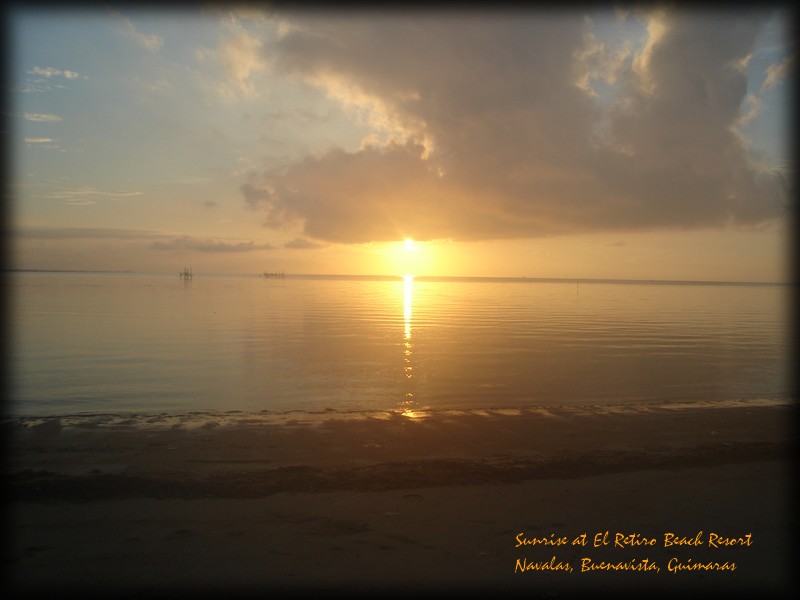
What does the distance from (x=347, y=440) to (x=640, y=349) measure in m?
23.1

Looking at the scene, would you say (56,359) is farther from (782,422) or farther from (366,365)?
(782,422)

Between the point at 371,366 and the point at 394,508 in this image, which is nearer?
the point at 394,508

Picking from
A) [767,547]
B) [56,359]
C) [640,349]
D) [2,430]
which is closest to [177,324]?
[56,359]

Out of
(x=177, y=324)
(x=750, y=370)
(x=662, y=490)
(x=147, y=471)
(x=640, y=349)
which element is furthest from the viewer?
(x=177, y=324)

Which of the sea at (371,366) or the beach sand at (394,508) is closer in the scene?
the beach sand at (394,508)

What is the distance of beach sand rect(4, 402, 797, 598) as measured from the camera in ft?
21.3

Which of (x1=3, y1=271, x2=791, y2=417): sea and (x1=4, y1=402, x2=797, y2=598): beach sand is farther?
(x1=3, y1=271, x2=791, y2=417): sea

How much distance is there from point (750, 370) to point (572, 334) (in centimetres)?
1408

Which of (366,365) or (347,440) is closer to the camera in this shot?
(347,440)

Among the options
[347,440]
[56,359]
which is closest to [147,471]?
[347,440]

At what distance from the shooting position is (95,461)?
10547 mm

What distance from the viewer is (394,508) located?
330 inches

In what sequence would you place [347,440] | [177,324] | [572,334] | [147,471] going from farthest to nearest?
1. [177,324]
2. [572,334]
3. [347,440]
4. [147,471]

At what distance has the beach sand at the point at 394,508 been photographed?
6480 millimetres
